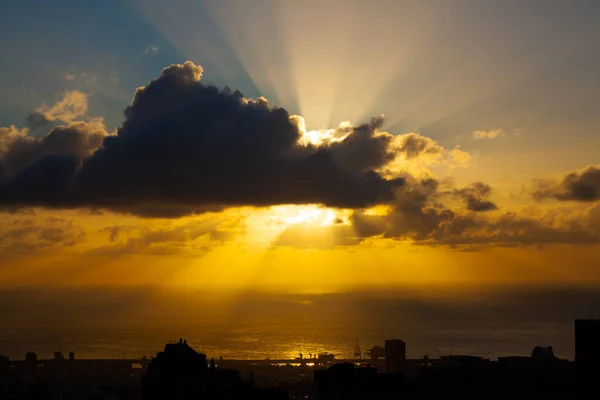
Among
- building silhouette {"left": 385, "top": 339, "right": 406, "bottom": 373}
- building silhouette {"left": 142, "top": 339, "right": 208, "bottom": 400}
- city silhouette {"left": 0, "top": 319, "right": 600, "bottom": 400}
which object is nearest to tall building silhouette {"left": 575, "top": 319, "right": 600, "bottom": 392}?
city silhouette {"left": 0, "top": 319, "right": 600, "bottom": 400}

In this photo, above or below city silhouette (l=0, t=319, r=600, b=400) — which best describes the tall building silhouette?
above

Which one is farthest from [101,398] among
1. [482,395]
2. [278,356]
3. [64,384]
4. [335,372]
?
[278,356]

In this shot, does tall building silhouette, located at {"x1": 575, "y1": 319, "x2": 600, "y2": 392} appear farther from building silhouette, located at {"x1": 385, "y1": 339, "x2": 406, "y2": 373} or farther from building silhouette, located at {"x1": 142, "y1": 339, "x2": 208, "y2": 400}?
building silhouette, located at {"x1": 385, "y1": 339, "x2": 406, "y2": 373}

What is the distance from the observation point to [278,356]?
179750 millimetres

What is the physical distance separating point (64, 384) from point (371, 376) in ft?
208

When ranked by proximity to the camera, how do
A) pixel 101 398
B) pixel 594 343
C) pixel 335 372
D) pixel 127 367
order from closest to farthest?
pixel 594 343 → pixel 335 372 → pixel 101 398 → pixel 127 367

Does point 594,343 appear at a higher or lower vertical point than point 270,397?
higher

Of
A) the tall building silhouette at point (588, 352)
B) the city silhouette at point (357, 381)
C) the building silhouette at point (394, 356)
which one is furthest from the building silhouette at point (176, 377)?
the building silhouette at point (394, 356)

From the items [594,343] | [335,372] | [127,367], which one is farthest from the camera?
[127,367]

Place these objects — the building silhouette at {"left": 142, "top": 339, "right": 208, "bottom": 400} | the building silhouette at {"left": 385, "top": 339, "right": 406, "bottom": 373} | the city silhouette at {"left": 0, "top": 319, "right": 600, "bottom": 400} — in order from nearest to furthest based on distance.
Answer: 1. the building silhouette at {"left": 142, "top": 339, "right": 208, "bottom": 400}
2. the city silhouette at {"left": 0, "top": 319, "right": 600, "bottom": 400}
3. the building silhouette at {"left": 385, "top": 339, "right": 406, "bottom": 373}

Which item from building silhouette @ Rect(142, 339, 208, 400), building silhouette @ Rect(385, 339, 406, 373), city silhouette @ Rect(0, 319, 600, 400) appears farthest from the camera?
building silhouette @ Rect(385, 339, 406, 373)

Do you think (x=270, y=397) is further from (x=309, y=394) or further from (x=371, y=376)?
(x=309, y=394)

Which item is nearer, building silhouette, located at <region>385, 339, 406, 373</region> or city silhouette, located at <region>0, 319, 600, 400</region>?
city silhouette, located at <region>0, 319, 600, 400</region>

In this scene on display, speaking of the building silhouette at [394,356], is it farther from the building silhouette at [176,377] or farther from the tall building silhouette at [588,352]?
the building silhouette at [176,377]
